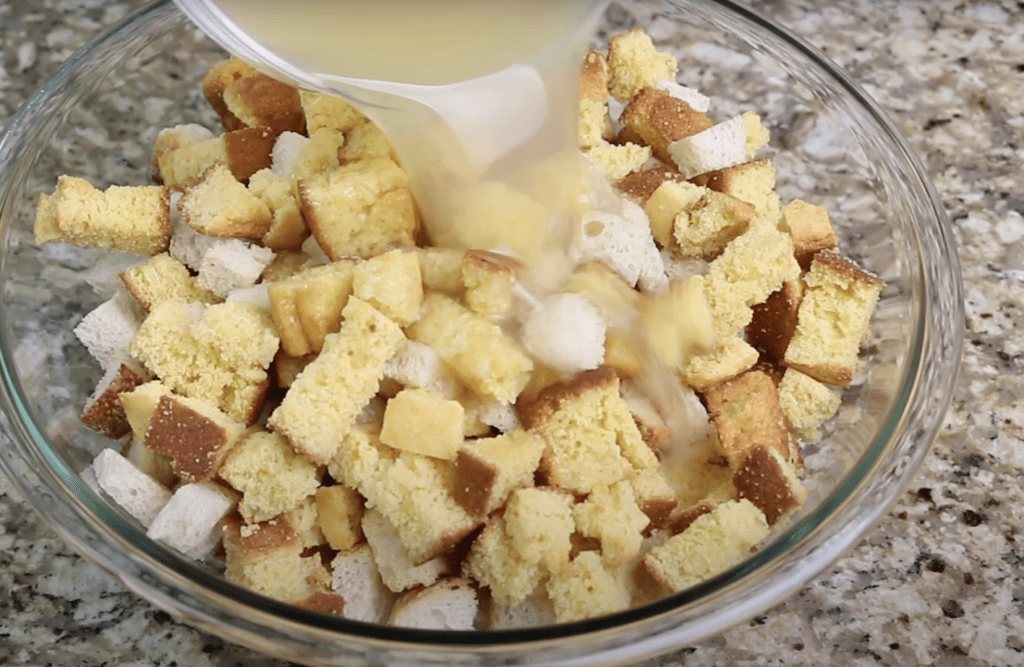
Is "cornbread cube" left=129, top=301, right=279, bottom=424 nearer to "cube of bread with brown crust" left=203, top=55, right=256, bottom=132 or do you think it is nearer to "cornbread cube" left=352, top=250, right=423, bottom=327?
"cornbread cube" left=352, top=250, right=423, bottom=327

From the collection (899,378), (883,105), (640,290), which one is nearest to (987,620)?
(899,378)

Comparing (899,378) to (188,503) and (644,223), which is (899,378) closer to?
(644,223)

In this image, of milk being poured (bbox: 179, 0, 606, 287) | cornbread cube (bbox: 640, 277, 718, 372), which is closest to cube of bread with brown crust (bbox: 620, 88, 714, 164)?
milk being poured (bbox: 179, 0, 606, 287)

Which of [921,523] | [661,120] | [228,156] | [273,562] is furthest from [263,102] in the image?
[921,523]

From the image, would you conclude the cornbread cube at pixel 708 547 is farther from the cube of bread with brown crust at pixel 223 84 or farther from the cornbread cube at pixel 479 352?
the cube of bread with brown crust at pixel 223 84

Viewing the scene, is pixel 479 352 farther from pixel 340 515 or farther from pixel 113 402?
pixel 113 402

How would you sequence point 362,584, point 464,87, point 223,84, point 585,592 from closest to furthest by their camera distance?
1. point 585,592
2. point 362,584
3. point 464,87
4. point 223,84
